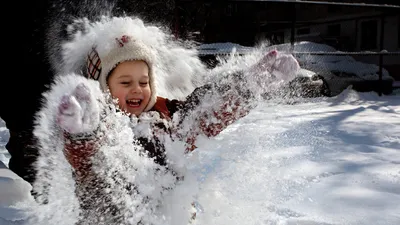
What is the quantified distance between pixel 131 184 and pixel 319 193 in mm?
1113

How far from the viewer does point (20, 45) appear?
2283 mm

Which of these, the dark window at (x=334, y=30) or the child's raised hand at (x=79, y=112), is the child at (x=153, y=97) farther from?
the dark window at (x=334, y=30)

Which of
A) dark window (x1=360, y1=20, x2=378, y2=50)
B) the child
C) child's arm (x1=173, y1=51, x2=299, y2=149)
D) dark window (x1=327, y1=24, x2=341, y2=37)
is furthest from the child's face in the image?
dark window (x1=360, y1=20, x2=378, y2=50)

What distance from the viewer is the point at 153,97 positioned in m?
1.86

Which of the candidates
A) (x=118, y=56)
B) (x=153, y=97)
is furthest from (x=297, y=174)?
(x=118, y=56)

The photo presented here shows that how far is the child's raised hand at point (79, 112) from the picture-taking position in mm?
1277

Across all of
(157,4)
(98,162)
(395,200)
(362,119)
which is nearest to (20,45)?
(98,162)

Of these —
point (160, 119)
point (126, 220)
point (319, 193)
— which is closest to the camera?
point (126, 220)

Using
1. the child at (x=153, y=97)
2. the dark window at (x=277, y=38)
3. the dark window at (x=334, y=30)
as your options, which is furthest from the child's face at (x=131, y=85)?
the dark window at (x=334, y=30)

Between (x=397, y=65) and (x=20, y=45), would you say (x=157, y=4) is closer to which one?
(x=20, y=45)

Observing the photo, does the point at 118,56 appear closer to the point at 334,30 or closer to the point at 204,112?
the point at 204,112

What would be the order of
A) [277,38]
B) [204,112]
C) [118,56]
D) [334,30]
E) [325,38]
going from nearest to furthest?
[118,56] < [204,112] < [277,38] < [325,38] < [334,30]

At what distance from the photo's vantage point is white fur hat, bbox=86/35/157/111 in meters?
1.76

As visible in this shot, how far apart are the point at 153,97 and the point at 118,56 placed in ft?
0.80
